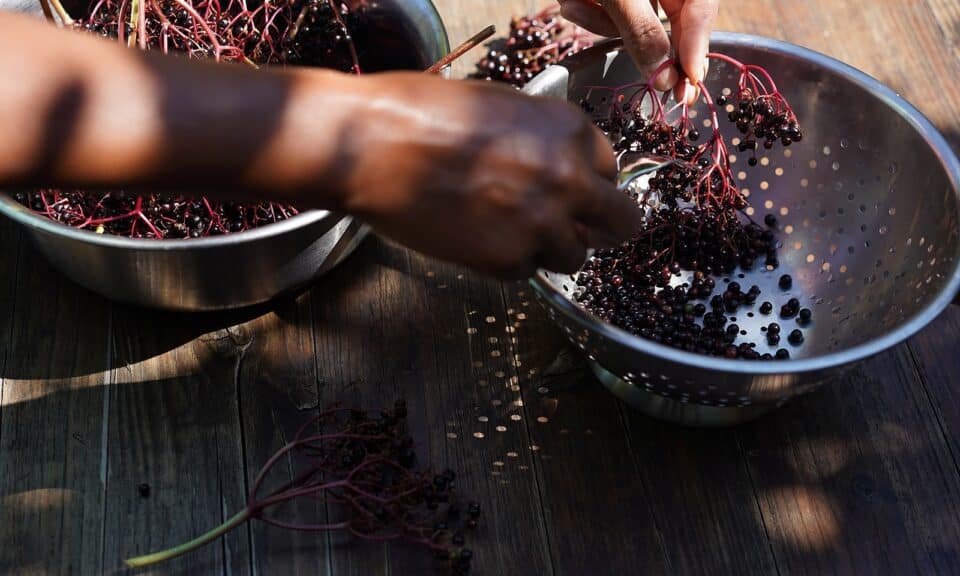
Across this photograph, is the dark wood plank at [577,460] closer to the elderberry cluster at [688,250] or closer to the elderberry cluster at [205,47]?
the elderberry cluster at [688,250]

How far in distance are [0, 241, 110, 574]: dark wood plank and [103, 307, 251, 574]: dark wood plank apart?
0.03 meters

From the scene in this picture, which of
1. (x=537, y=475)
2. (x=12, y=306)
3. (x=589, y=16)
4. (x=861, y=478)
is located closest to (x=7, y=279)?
(x=12, y=306)

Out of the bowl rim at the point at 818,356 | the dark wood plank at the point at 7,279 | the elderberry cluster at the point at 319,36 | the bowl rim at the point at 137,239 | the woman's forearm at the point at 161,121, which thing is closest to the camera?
the woman's forearm at the point at 161,121

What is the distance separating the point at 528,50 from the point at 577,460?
30.8 inches

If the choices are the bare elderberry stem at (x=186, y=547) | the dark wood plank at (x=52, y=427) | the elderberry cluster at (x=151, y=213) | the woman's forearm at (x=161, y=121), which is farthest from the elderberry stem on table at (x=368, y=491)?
the woman's forearm at (x=161, y=121)

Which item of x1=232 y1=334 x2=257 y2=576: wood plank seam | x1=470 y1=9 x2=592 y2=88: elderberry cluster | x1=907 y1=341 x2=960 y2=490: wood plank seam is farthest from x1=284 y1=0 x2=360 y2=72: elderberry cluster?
x1=907 y1=341 x2=960 y2=490: wood plank seam

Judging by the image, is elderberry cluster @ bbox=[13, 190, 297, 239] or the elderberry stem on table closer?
the elderberry stem on table

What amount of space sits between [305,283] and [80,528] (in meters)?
0.45

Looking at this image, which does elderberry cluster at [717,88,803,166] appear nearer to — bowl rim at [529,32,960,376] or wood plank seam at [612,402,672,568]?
bowl rim at [529,32,960,376]

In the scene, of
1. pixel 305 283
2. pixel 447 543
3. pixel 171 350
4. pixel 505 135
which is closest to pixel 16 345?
pixel 171 350

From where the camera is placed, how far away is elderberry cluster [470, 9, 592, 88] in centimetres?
171

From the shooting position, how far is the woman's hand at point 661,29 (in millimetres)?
1309

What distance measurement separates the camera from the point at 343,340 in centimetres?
143

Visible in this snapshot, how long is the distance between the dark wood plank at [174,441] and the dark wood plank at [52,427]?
0.03m
